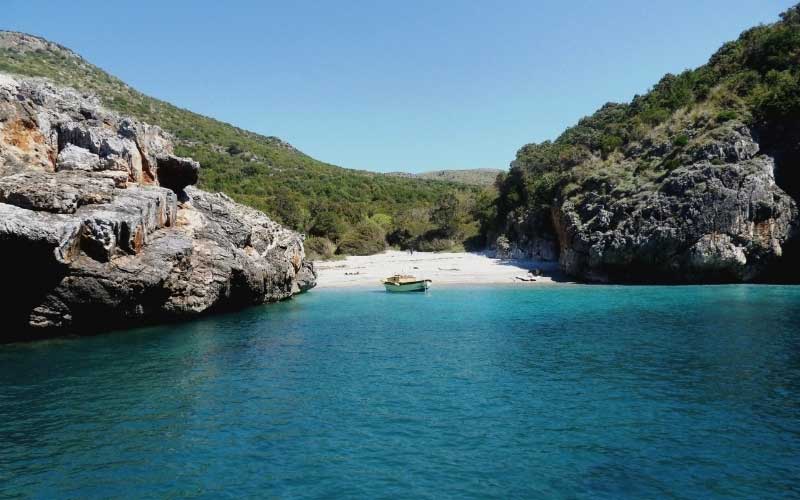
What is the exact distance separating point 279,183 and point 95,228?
6565 centimetres

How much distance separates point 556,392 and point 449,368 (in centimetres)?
421

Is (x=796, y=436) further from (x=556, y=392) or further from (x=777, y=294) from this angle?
(x=777, y=294)

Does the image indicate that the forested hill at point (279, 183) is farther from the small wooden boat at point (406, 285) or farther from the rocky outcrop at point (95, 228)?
the rocky outcrop at point (95, 228)

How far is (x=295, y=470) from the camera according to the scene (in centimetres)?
1066

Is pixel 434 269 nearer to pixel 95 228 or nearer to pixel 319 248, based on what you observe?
pixel 319 248

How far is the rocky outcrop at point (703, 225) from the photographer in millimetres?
43219

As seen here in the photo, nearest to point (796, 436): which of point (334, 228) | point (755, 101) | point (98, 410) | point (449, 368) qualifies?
point (449, 368)

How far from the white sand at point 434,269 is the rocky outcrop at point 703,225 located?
6.70m

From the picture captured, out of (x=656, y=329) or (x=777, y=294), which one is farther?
(x=777, y=294)

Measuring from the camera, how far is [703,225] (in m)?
44.1

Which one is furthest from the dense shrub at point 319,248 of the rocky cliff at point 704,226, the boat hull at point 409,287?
the rocky cliff at point 704,226

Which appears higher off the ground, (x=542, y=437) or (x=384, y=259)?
(x=384, y=259)

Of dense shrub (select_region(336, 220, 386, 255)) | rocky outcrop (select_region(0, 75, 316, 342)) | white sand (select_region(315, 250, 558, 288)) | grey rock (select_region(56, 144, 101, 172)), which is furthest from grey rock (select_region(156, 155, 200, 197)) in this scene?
dense shrub (select_region(336, 220, 386, 255))

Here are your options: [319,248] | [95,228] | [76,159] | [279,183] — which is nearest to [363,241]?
[319,248]
